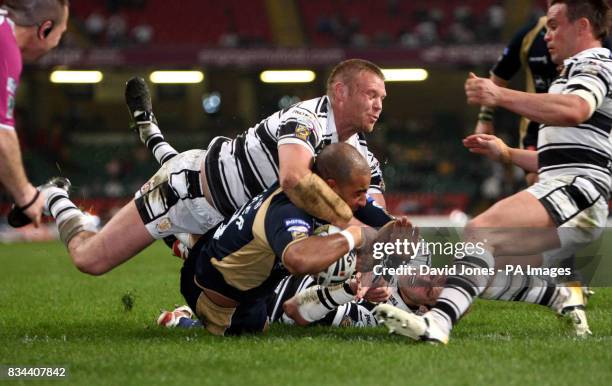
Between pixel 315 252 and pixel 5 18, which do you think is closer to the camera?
pixel 315 252

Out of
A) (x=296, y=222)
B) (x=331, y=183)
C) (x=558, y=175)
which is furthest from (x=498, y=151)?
(x=296, y=222)

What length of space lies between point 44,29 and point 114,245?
178 centimetres

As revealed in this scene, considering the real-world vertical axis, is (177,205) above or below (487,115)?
below

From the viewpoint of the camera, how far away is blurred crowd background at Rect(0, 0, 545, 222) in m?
24.2

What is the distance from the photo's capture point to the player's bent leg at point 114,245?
688 cm

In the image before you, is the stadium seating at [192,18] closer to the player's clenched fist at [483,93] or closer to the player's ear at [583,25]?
the player's ear at [583,25]

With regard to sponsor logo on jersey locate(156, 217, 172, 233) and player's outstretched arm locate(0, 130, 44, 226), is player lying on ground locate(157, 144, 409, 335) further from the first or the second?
player's outstretched arm locate(0, 130, 44, 226)

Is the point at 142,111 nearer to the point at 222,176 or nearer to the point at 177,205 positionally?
the point at 177,205

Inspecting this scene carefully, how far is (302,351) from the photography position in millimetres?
5555

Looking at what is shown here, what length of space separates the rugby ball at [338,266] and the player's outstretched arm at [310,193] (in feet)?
0.34

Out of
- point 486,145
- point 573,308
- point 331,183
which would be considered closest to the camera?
point 331,183

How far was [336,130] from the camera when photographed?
21.5 ft

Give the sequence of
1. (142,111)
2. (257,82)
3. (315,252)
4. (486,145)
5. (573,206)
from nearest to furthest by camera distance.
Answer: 1. (315,252)
2. (573,206)
3. (486,145)
4. (142,111)
5. (257,82)

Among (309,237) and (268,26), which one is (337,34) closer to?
(268,26)
